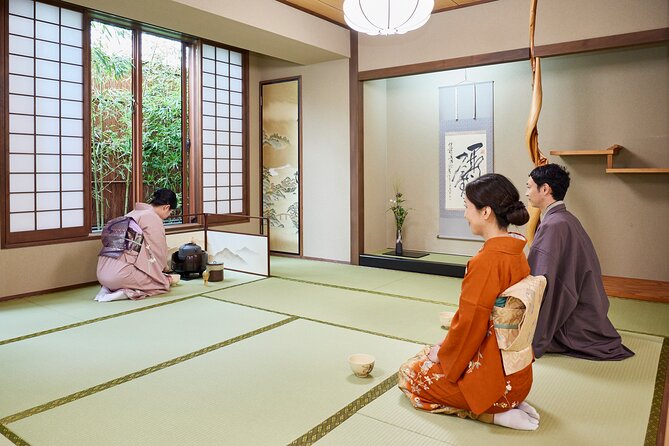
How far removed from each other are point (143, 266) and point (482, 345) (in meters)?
3.36

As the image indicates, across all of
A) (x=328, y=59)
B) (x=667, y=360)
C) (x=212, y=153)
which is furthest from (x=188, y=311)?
(x=328, y=59)

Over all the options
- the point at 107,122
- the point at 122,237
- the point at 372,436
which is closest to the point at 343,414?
the point at 372,436

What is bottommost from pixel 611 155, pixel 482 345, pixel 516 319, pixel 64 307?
pixel 64 307

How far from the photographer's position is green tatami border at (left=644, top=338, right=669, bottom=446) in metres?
2.23

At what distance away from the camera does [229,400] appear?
8.36ft

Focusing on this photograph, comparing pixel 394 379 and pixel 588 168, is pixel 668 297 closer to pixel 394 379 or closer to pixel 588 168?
pixel 588 168

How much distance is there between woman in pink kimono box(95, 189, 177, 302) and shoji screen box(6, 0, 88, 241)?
0.68 meters

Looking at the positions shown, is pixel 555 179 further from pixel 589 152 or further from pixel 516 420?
pixel 589 152

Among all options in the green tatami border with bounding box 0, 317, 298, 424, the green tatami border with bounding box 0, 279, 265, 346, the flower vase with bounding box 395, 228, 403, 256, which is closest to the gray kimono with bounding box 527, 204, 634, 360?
the green tatami border with bounding box 0, 317, 298, 424

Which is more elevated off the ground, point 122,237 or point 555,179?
point 555,179

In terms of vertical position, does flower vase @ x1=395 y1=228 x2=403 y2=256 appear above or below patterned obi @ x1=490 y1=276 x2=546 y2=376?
above

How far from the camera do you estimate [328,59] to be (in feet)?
21.2

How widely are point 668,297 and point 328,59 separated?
4.30 m

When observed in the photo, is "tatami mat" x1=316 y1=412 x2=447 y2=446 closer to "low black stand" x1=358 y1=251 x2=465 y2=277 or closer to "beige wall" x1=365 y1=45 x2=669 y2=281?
"low black stand" x1=358 y1=251 x2=465 y2=277
